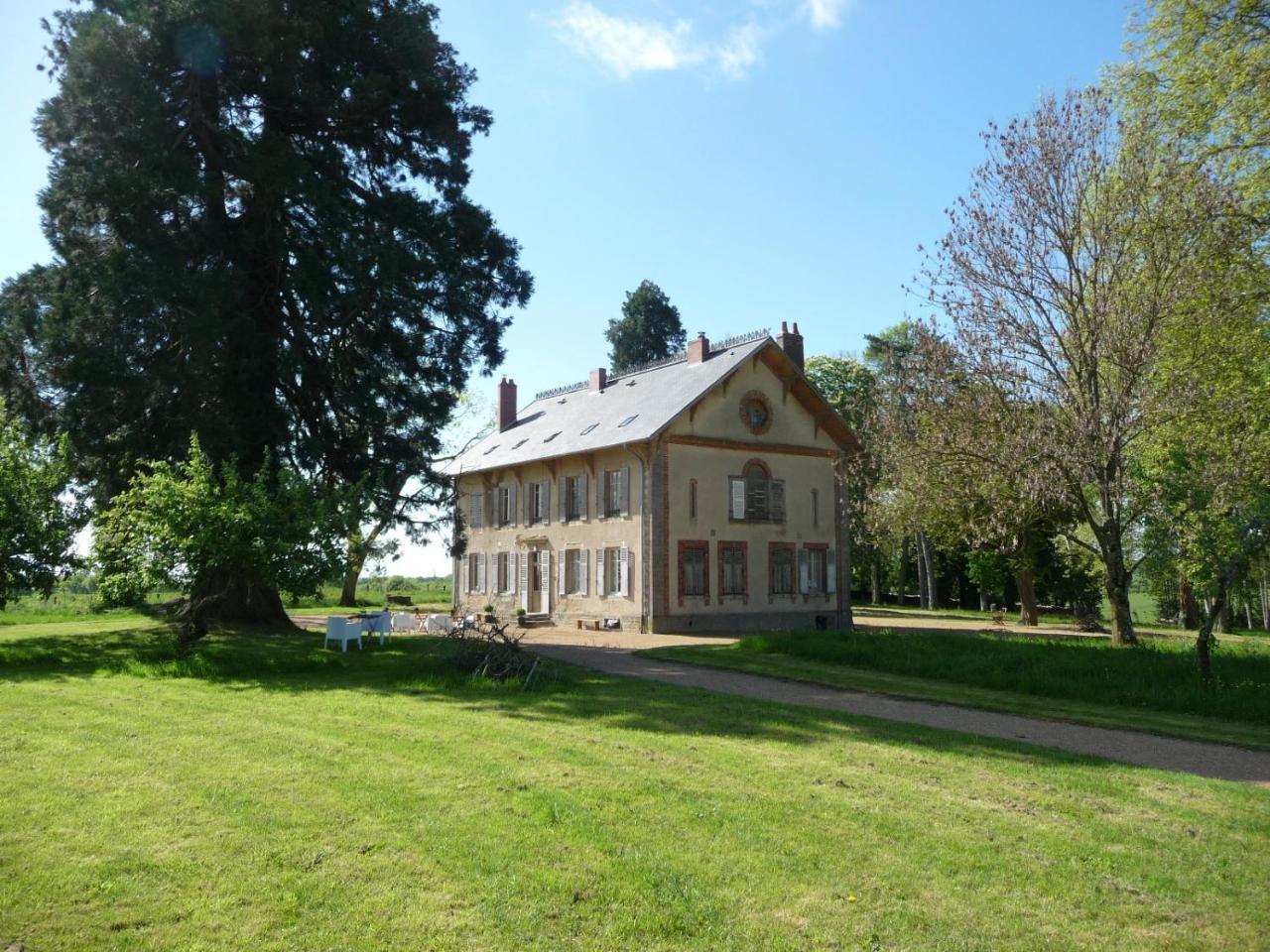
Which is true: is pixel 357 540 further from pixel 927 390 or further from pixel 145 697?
pixel 927 390

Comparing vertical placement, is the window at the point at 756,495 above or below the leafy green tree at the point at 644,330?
below

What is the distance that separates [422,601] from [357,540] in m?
29.5

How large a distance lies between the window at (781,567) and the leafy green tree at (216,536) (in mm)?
17264

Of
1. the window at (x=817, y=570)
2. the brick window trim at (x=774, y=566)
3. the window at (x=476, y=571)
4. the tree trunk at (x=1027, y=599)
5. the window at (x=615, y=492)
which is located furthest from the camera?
the tree trunk at (x=1027, y=599)

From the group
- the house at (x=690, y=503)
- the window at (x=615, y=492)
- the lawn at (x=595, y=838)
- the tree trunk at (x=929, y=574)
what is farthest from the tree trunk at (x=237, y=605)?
the tree trunk at (x=929, y=574)

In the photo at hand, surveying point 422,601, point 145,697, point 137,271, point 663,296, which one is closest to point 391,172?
point 137,271

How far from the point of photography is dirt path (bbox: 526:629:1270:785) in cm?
953

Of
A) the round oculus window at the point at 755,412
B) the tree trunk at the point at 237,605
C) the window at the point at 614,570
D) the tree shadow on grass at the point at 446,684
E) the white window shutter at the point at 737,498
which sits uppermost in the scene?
the round oculus window at the point at 755,412

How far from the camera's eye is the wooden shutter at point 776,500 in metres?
31.5

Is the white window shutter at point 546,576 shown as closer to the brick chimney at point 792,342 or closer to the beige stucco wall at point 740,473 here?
the beige stucco wall at point 740,473

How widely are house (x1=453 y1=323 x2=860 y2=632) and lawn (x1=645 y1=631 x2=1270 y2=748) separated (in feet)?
30.2

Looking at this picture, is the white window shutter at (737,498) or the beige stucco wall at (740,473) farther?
the white window shutter at (737,498)

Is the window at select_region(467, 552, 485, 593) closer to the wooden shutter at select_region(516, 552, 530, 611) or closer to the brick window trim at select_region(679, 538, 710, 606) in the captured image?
the wooden shutter at select_region(516, 552, 530, 611)

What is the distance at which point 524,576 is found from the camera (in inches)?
1363
